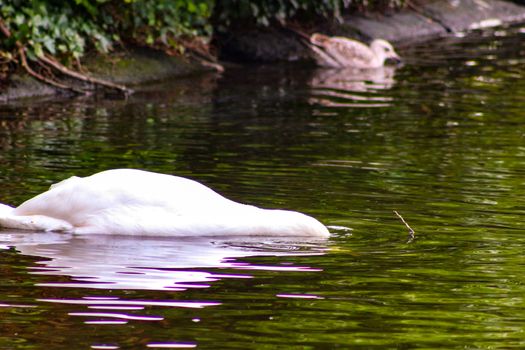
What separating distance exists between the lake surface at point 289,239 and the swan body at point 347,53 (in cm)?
398

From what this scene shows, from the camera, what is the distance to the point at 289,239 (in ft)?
23.9

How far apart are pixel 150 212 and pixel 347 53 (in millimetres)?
13032

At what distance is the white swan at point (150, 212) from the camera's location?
7230mm

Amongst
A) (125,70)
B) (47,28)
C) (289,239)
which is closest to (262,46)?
(125,70)

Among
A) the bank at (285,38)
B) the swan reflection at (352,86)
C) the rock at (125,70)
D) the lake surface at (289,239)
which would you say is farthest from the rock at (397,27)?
the lake surface at (289,239)

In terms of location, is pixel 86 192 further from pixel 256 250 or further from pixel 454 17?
pixel 454 17

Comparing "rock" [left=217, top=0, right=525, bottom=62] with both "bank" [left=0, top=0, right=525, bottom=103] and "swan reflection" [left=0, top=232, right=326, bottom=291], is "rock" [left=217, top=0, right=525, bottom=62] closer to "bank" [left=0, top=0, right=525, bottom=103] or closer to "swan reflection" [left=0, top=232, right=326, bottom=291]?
"bank" [left=0, top=0, right=525, bottom=103]

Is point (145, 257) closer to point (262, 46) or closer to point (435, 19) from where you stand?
point (262, 46)

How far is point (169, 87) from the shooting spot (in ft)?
54.2

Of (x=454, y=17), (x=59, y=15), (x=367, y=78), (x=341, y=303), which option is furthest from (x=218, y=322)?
(x=454, y=17)

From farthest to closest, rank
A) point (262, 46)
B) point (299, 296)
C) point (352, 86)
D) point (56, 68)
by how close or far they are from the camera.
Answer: point (262, 46)
point (352, 86)
point (56, 68)
point (299, 296)

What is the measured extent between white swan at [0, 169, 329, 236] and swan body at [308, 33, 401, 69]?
12.7m

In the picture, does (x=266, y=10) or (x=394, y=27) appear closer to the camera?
(x=266, y=10)

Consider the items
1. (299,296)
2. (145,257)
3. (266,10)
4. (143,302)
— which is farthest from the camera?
(266,10)
